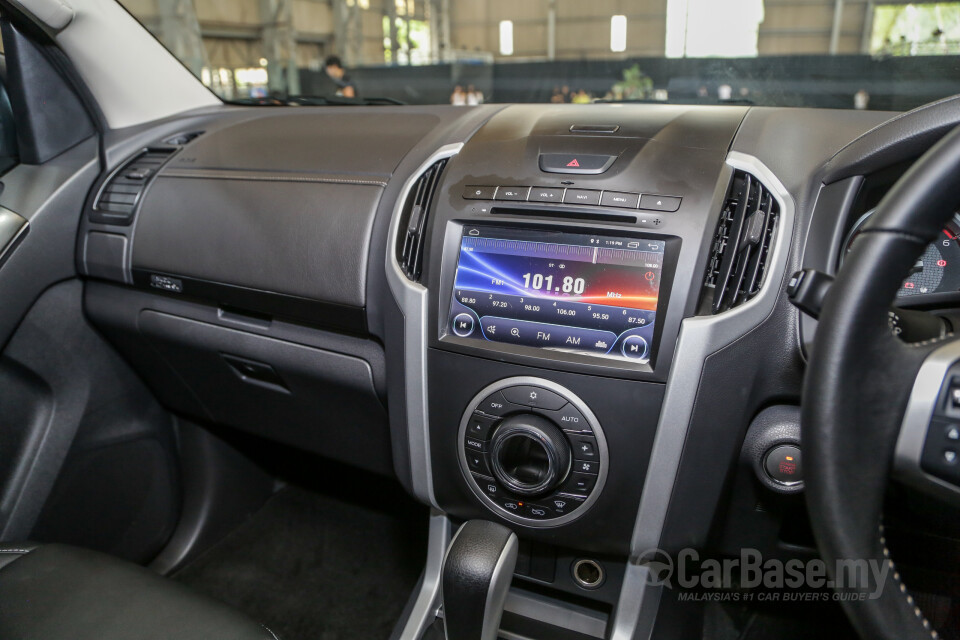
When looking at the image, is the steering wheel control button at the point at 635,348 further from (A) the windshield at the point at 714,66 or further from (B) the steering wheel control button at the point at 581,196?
(A) the windshield at the point at 714,66

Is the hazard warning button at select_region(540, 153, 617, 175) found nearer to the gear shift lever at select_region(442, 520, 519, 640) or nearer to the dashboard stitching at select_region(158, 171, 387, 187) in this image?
the dashboard stitching at select_region(158, 171, 387, 187)

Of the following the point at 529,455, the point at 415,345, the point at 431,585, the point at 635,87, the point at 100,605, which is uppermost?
the point at 635,87

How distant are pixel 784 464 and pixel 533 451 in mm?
341

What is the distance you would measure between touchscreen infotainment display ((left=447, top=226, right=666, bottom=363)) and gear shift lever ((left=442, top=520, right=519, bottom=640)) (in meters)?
0.27

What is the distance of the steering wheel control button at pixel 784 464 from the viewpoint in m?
0.91

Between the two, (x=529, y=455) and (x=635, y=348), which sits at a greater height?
(x=635, y=348)

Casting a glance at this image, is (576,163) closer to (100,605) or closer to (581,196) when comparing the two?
(581,196)

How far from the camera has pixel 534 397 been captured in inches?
35.9

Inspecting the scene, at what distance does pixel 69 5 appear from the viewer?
4.50 ft

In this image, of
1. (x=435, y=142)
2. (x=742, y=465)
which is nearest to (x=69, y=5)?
(x=435, y=142)

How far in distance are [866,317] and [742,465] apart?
0.49 meters

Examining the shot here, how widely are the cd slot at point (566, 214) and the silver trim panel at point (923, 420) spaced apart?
401 mm

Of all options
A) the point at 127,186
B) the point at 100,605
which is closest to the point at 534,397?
the point at 100,605

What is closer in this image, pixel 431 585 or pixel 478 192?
pixel 478 192
